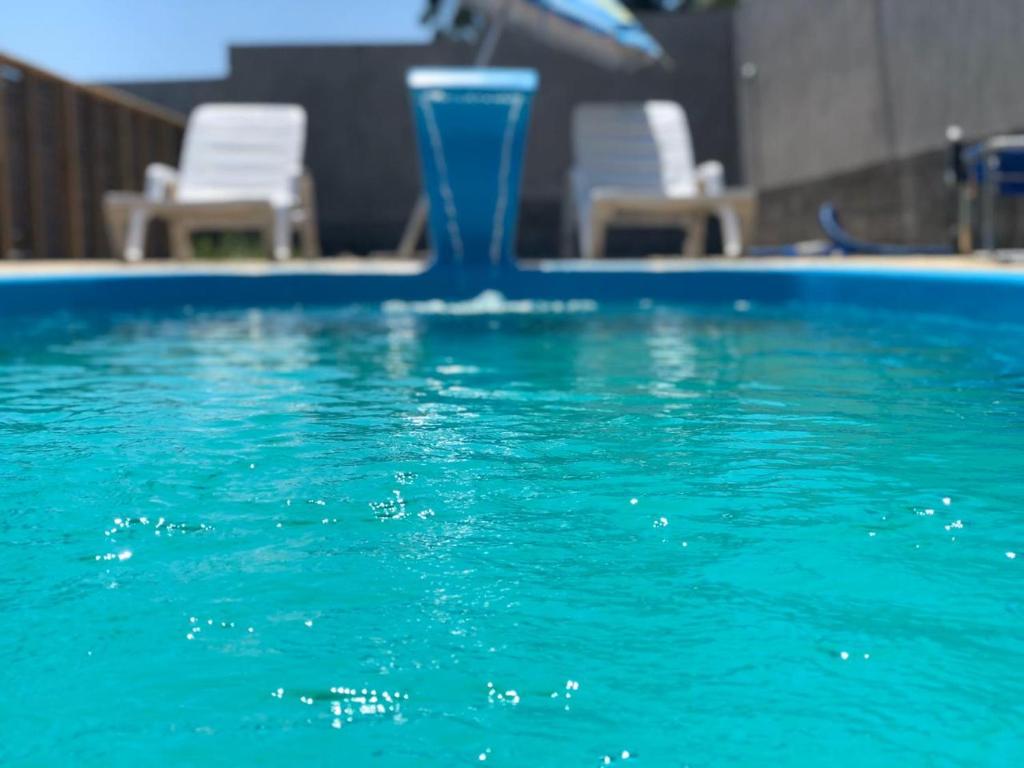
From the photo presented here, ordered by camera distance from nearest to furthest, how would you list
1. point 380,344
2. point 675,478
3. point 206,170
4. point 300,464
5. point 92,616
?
1. point 92,616
2. point 675,478
3. point 300,464
4. point 380,344
5. point 206,170

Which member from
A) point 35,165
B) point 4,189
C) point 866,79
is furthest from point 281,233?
point 866,79

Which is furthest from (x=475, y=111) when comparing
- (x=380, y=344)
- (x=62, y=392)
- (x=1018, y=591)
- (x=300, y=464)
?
(x=1018, y=591)

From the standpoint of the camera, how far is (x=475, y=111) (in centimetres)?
579

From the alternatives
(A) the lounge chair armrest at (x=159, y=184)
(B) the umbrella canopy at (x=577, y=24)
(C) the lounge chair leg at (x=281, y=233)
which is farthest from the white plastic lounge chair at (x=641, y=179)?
(A) the lounge chair armrest at (x=159, y=184)

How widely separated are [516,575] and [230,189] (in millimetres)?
6895

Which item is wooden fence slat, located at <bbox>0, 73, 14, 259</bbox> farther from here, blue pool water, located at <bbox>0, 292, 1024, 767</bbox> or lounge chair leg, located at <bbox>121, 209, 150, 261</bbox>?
blue pool water, located at <bbox>0, 292, 1024, 767</bbox>

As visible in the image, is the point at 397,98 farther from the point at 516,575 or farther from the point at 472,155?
the point at 516,575

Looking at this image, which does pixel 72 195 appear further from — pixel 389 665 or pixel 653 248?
pixel 389 665

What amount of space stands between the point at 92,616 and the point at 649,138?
740 centimetres

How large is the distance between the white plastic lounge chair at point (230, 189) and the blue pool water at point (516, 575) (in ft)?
13.6

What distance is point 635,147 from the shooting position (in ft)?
26.4

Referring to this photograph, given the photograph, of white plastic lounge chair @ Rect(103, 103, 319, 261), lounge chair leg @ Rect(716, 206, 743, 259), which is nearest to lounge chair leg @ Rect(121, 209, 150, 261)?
white plastic lounge chair @ Rect(103, 103, 319, 261)

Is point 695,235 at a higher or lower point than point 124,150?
lower

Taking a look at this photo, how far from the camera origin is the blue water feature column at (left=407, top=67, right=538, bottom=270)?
18.9ft
